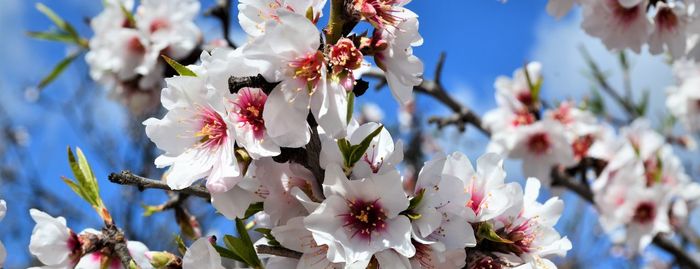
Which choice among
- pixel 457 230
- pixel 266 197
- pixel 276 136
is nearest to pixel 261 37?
pixel 276 136

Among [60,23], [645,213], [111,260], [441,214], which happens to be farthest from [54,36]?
[645,213]

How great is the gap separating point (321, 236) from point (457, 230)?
23cm

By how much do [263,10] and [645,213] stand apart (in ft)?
7.53

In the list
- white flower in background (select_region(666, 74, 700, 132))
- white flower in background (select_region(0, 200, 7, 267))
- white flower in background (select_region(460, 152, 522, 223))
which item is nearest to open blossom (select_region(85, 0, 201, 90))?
white flower in background (select_region(0, 200, 7, 267))

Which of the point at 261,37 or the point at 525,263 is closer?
the point at 261,37

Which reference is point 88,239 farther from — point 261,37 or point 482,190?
point 482,190

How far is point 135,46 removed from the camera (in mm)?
2635

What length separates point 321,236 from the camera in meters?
1.00

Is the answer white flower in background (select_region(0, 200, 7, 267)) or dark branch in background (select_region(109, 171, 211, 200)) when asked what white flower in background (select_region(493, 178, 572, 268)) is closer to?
dark branch in background (select_region(109, 171, 211, 200))

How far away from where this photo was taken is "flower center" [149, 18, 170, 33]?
8.45 feet

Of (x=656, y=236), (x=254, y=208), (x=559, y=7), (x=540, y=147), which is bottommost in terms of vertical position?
(x=656, y=236)

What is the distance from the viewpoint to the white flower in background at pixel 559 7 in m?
1.90

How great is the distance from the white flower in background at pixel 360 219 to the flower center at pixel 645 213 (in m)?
2.08

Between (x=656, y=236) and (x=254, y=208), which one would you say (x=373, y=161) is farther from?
(x=656, y=236)
